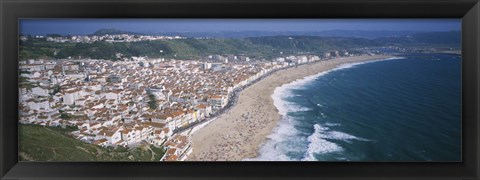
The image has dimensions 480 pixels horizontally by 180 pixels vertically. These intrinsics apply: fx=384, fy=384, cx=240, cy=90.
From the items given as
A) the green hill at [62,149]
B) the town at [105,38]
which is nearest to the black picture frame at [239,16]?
the green hill at [62,149]

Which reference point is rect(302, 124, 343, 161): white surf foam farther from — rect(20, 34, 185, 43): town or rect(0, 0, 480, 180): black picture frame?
rect(20, 34, 185, 43): town

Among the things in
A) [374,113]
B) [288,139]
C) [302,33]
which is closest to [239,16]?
[302,33]

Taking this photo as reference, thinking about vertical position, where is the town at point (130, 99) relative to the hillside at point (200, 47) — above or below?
below

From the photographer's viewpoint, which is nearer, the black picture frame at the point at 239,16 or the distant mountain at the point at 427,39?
the black picture frame at the point at 239,16

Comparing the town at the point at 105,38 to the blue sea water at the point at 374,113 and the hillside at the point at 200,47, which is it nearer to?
the hillside at the point at 200,47

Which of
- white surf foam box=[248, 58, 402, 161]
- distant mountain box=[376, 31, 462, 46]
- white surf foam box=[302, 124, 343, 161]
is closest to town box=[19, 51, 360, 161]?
white surf foam box=[248, 58, 402, 161]
